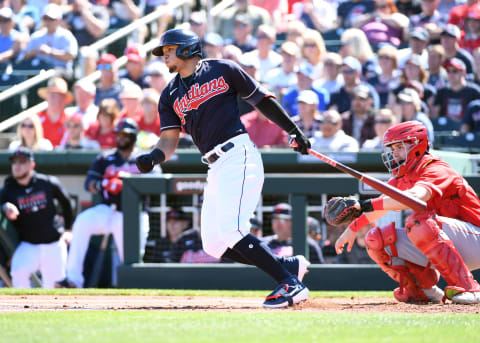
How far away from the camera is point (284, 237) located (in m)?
8.31

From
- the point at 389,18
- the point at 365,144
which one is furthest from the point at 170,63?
the point at 389,18

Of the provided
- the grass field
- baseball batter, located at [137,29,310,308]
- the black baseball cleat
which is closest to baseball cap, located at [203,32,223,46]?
baseball batter, located at [137,29,310,308]

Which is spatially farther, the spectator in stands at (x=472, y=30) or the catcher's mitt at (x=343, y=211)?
the spectator in stands at (x=472, y=30)

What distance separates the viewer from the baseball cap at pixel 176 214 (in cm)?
861

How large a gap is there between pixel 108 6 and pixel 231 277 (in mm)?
7519

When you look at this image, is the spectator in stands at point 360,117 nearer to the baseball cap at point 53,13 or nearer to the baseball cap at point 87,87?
the baseball cap at point 87,87

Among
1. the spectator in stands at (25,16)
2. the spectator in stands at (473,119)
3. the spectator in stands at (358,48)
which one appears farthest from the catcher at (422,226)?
the spectator in stands at (25,16)

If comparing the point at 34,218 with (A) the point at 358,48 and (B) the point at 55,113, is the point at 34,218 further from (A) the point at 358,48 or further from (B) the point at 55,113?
(A) the point at 358,48

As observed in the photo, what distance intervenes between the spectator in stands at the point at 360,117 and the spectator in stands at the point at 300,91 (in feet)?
1.70

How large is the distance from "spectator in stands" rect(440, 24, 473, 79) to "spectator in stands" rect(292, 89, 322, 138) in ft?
6.65

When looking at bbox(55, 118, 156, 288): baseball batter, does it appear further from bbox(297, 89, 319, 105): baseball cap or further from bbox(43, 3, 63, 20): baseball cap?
bbox(43, 3, 63, 20): baseball cap

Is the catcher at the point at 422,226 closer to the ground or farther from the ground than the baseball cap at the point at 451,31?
closer to the ground

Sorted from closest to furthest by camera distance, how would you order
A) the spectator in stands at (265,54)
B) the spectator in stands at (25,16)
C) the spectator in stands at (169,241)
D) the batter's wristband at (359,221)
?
the batter's wristband at (359,221), the spectator in stands at (169,241), the spectator in stands at (265,54), the spectator in stands at (25,16)

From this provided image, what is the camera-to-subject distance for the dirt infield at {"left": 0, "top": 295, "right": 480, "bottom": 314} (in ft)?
18.6
